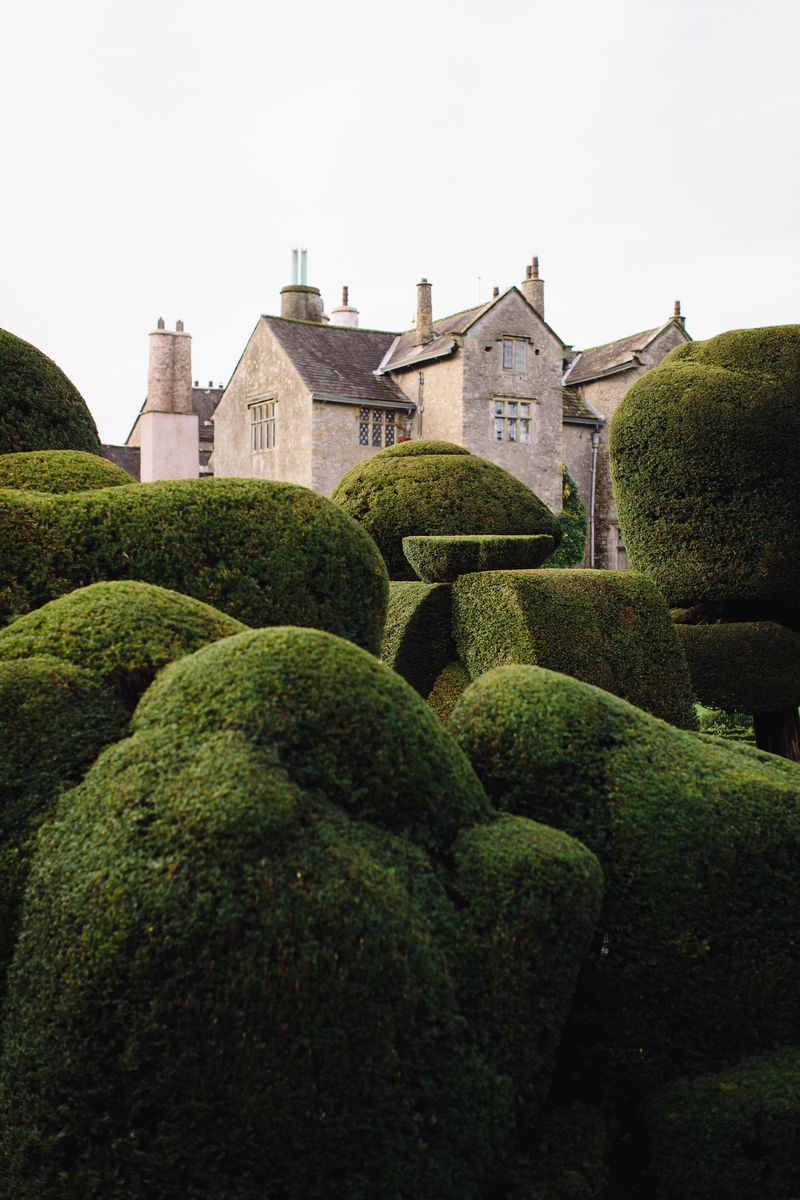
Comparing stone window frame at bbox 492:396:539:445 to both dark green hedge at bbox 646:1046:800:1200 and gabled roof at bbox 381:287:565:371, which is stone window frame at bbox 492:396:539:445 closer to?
gabled roof at bbox 381:287:565:371

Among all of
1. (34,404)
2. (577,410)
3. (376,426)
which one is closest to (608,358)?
(577,410)

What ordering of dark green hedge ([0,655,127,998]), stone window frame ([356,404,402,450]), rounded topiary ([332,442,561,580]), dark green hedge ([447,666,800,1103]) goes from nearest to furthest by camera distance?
1. dark green hedge ([0,655,127,998])
2. dark green hedge ([447,666,800,1103])
3. rounded topiary ([332,442,561,580])
4. stone window frame ([356,404,402,450])

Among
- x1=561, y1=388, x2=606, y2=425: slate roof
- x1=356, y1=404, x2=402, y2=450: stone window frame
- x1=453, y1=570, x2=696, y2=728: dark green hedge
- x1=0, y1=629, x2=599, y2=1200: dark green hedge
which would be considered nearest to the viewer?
x1=0, y1=629, x2=599, y2=1200: dark green hedge

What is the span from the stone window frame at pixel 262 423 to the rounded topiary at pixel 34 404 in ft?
92.5

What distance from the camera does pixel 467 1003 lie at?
3.59m

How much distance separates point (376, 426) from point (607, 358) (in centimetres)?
1005

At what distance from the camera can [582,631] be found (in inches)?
385

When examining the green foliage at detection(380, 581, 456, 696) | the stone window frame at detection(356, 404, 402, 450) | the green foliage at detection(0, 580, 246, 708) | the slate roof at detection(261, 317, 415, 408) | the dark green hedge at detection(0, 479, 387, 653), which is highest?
the slate roof at detection(261, 317, 415, 408)

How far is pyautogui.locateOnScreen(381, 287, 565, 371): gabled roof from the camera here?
34.2 meters

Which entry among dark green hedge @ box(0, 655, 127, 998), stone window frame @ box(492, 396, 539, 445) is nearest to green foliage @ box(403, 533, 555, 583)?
dark green hedge @ box(0, 655, 127, 998)

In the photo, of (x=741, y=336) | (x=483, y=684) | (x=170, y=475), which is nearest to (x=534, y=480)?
(x=170, y=475)

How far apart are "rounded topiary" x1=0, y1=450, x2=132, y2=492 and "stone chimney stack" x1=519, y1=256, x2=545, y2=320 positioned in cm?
3421

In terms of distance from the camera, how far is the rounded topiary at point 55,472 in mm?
6254

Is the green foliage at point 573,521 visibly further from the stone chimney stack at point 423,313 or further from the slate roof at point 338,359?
the stone chimney stack at point 423,313
